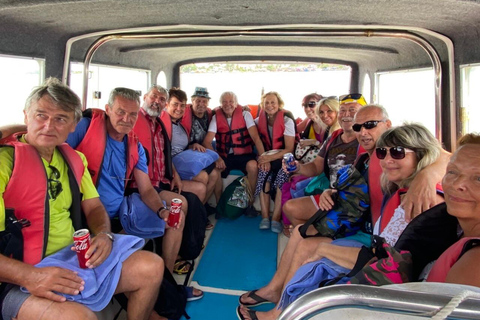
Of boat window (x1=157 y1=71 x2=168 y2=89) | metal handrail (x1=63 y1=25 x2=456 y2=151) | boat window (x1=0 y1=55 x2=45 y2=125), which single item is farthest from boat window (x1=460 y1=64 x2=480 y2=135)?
boat window (x1=157 y1=71 x2=168 y2=89)

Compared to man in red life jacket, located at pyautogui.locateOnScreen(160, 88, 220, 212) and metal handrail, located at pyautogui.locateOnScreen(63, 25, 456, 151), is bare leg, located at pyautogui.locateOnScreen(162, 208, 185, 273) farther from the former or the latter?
metal handrail, located at pyautogui.locateOnScreen(63, 25, 456, 151)

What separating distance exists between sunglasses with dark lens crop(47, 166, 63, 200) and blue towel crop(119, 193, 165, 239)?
0.67 meters

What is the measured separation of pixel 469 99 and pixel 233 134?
2532 mm

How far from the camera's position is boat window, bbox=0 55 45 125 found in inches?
100

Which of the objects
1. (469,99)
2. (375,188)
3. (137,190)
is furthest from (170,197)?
(469,99)

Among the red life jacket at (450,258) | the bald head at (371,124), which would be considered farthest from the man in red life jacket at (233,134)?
the red life jacket at (450,258)

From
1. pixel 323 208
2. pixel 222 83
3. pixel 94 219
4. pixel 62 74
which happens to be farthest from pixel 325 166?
pixel 222 83

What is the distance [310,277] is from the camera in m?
1.89

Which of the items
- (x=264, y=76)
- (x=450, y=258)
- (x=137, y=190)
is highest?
(x=264, y=76)

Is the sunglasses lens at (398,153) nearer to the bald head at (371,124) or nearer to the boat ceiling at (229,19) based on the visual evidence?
the bald head at (371,124)

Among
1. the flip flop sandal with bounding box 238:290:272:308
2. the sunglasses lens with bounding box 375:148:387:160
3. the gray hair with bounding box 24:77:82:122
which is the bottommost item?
the flip flop sandal with bounding box 238:290:272:308

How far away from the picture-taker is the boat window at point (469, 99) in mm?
2633

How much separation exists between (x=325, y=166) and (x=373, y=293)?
2507 millimetres

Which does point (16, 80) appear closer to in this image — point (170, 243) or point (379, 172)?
point (170, 243)
